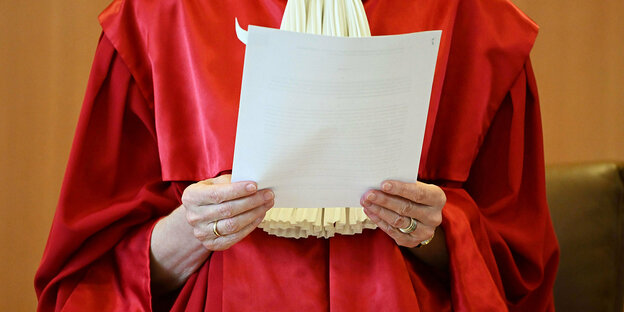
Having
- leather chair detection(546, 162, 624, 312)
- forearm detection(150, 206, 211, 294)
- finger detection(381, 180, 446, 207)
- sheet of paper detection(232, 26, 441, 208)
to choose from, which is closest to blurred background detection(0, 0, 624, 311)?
leather chair detection(546, 162, 624, 312)

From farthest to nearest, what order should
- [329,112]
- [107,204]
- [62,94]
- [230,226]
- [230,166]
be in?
[62,94] < [107,204] < [230,166] < [230,226] < [329,112]

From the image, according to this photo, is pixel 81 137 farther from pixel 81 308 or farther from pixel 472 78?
pixel 472 78

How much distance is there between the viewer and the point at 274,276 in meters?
1.25

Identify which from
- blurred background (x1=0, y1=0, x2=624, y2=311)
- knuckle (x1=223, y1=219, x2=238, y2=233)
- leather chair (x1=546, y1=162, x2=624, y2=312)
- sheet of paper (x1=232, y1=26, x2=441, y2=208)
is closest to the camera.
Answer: sheet of paper (x1=232, y1=26, x2=441, y2=208)

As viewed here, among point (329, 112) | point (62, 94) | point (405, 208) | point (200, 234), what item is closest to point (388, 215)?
point (405, 208)

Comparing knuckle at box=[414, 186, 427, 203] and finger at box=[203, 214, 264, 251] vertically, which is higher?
knuckle at box=[414, 186, 427, 203]

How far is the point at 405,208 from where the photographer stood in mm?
1111

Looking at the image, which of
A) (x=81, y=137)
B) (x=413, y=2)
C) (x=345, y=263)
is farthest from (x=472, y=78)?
(x=81, y=137)

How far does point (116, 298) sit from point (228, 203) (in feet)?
1.41

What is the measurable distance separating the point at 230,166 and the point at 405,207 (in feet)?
1.15

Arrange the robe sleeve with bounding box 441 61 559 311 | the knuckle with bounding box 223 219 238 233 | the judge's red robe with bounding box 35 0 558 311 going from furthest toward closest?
the robe sleeve with bounding box 441 61 559 311, the judge's red robe with bounding box 35 0 558 311, the knuckle with bounding box 223 219 238 233

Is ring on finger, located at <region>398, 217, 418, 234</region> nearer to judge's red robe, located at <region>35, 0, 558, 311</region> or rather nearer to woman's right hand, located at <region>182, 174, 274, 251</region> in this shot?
judge's red robe, located at <region>35, 0, 558, 311</region>

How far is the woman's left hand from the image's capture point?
1064mm

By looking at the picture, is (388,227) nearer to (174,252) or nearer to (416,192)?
(416,192)
